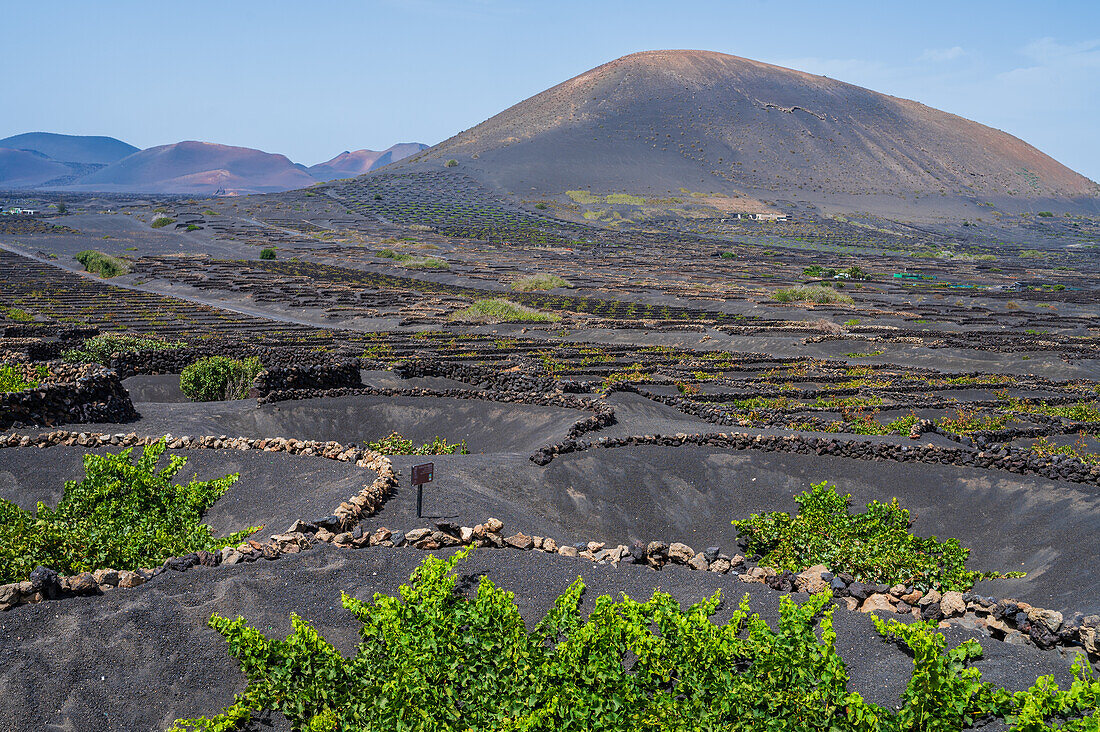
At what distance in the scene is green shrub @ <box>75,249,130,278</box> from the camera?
241ft

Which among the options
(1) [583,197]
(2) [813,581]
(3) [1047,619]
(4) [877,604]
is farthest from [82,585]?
(1) [583,197]

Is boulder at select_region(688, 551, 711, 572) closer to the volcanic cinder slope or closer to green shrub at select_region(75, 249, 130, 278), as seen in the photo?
green shrub at select_region(75, 249, 130, 278)

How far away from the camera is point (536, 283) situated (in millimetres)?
70875

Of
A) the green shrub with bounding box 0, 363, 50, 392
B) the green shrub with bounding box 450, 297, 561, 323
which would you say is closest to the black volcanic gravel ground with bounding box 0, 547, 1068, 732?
the green shrub with bounding box 0, 363, 50, 392

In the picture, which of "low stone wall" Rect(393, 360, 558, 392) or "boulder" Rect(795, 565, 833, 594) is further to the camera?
"low stone wall" Rect(393, 360, 558, 392)

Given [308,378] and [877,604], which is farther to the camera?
[308,378]

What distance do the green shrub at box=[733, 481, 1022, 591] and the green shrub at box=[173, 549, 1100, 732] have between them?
4.54 metres

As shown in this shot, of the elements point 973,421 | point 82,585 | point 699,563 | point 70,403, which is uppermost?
point 82,585

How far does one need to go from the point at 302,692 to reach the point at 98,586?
3052mm

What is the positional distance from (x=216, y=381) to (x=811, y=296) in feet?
165

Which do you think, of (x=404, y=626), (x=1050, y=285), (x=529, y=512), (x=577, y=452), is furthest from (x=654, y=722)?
(x=1050, y=285)

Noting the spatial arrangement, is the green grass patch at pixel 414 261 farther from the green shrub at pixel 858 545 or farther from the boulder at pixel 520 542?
the boulder at pixel 520 542

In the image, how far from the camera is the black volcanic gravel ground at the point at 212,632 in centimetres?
748

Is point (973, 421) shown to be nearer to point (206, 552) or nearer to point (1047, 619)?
point (1047, 619)
